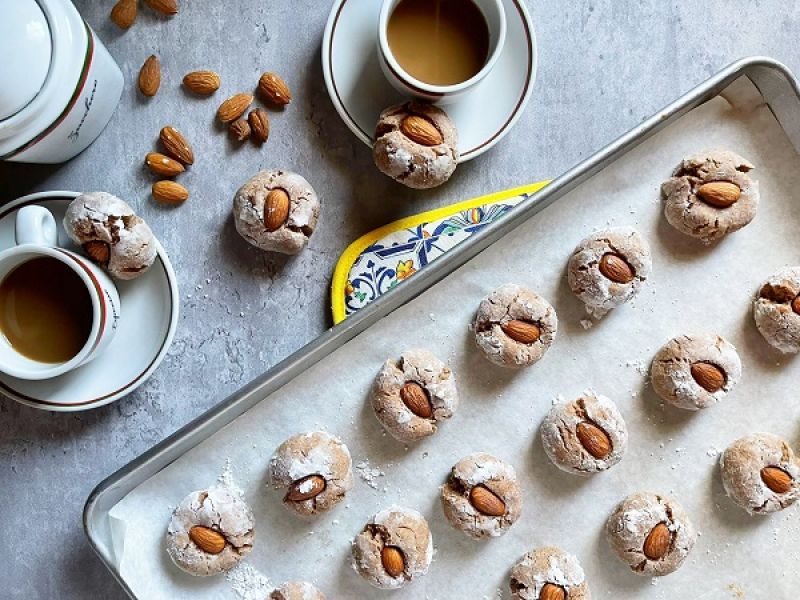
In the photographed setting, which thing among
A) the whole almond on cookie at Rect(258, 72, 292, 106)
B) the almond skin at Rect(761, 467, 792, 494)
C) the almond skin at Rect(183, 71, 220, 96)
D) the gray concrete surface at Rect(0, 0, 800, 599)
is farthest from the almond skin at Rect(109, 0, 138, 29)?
the almond skin at Rect(761, 467, 792, 494)

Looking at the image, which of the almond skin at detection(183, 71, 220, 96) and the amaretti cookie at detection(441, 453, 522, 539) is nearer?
the amaretti cookie at detection(441, 453, 522, 539)

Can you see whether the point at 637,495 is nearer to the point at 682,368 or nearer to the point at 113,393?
the point at 682,368

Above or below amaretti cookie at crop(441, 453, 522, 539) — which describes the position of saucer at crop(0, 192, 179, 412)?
below

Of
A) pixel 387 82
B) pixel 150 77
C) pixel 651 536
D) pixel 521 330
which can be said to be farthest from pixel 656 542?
pixel 150 77

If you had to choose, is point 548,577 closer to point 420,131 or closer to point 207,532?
point 207,532

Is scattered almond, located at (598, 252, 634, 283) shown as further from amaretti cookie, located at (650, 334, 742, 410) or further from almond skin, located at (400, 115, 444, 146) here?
almond skin, located at (400, 115, 444, 146)

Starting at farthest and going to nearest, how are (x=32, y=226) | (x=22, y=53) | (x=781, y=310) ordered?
(x=781, y=310) → (x=32, y=226) → (x=22, y=53)
